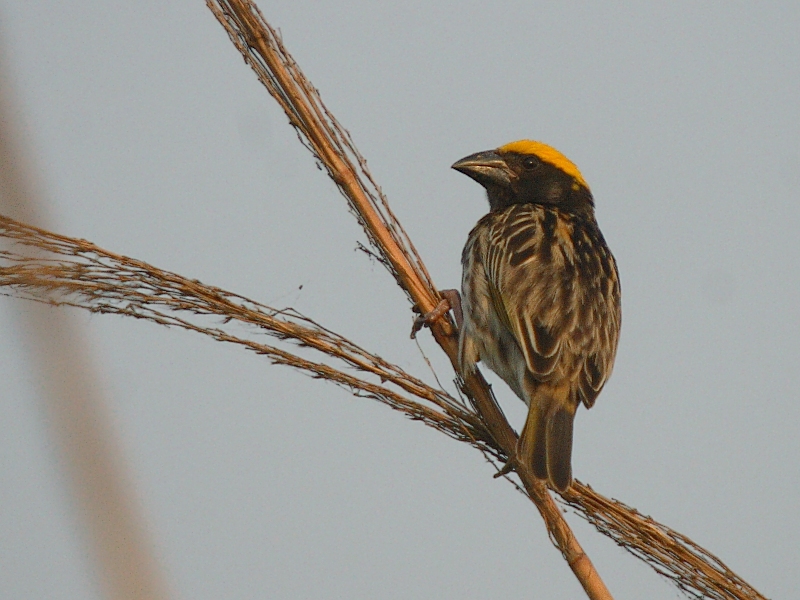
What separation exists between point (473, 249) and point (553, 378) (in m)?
0.87

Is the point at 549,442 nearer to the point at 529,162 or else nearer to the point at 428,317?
the point at 428,317

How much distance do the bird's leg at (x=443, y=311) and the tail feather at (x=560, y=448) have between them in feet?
1.86

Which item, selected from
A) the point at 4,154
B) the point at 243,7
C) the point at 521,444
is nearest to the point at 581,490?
the point at 521,444

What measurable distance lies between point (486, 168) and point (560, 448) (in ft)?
5.92

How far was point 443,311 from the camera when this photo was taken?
3.76m

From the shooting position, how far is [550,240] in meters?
4.22

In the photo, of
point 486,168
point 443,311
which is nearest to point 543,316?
point 443,311

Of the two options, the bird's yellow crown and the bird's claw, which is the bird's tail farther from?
the bird's yellow crown

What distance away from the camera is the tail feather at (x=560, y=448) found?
10.7 ft

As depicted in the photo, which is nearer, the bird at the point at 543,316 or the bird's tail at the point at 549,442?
the bird's tail at the point at 549,442

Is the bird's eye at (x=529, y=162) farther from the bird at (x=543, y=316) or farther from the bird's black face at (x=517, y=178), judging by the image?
the bird at (x=543, y=316)

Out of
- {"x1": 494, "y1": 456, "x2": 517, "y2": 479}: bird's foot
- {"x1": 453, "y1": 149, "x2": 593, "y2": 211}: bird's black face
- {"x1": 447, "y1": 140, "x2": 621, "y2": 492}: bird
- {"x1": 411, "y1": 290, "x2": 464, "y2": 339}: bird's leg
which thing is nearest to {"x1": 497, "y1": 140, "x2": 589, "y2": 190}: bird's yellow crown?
{"x1": 453, "y1": 149, "x2": 593, "y2": 211}: bird's black face

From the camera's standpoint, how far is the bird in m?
3.61

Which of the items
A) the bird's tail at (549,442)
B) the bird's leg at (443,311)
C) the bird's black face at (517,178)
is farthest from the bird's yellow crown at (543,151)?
the bird's tail at (549,442)
